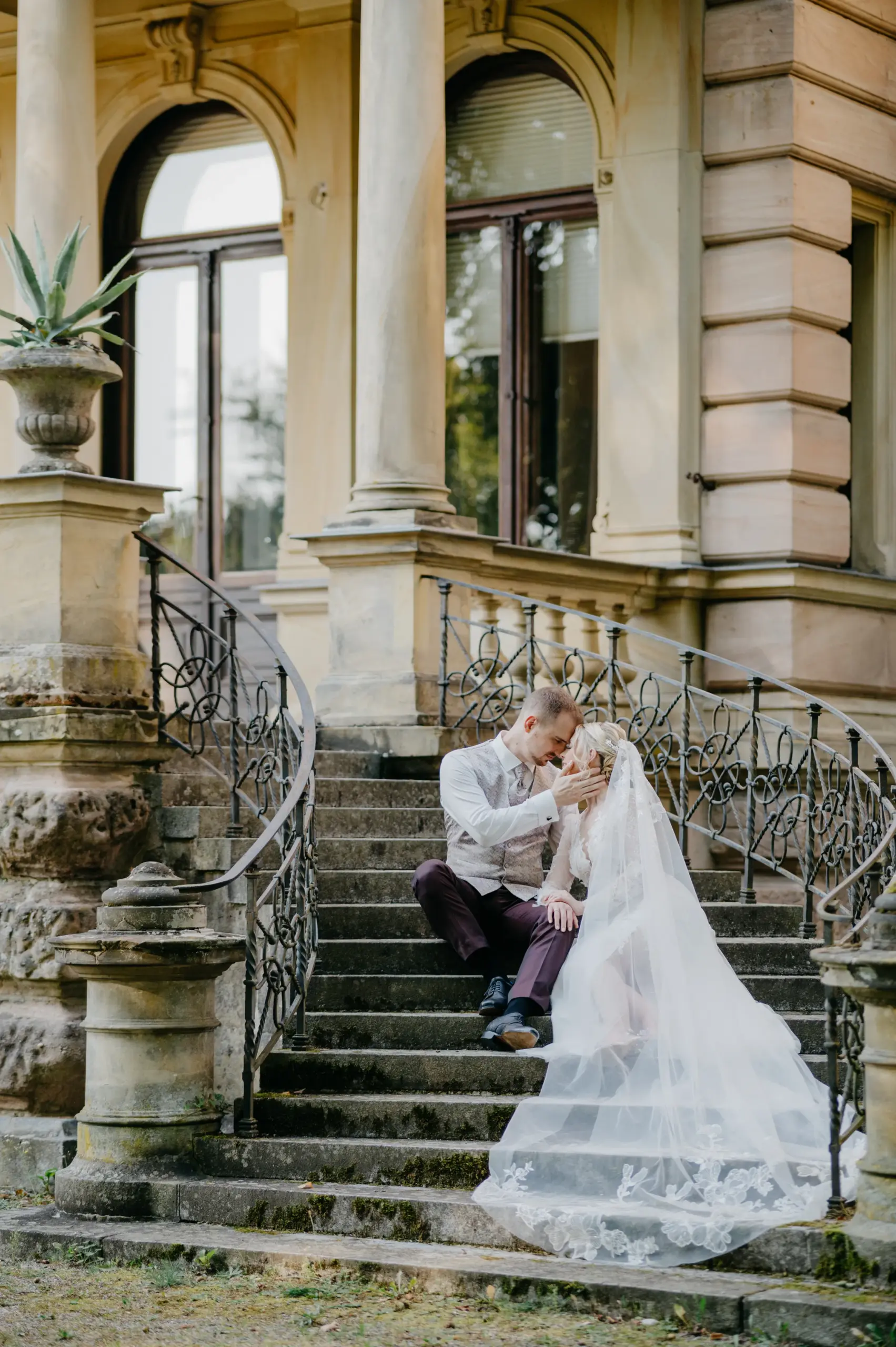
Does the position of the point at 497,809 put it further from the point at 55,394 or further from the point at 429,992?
the point at 55,394

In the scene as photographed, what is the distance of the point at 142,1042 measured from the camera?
812 cm

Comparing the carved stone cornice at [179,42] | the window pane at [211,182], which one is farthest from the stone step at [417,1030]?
the carved stone cornice at [179,42]

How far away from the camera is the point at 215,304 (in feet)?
52.7

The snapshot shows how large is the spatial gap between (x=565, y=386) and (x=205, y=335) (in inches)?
118

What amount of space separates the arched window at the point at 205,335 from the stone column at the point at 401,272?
381 cm

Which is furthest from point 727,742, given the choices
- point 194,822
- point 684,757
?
point 194,822

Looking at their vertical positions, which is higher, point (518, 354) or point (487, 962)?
point (518, 354)

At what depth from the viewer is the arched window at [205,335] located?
15.9m

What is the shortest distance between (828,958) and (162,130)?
36.9 ft

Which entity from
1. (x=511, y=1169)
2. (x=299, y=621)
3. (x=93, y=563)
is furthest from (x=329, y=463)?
(x=511, y=1169)

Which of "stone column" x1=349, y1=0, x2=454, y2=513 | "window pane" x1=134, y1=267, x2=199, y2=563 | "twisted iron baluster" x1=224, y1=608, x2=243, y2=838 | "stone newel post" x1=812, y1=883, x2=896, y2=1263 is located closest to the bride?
"stone newel post" x1=812, y1=883, x2=896, y2=1263

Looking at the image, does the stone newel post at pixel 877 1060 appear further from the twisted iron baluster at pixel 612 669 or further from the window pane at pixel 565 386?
the window pane at pixel 565 386

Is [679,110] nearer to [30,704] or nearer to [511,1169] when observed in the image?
[30,704]

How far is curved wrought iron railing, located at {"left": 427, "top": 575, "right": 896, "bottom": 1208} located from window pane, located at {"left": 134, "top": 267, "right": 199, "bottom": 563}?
13.0ft
